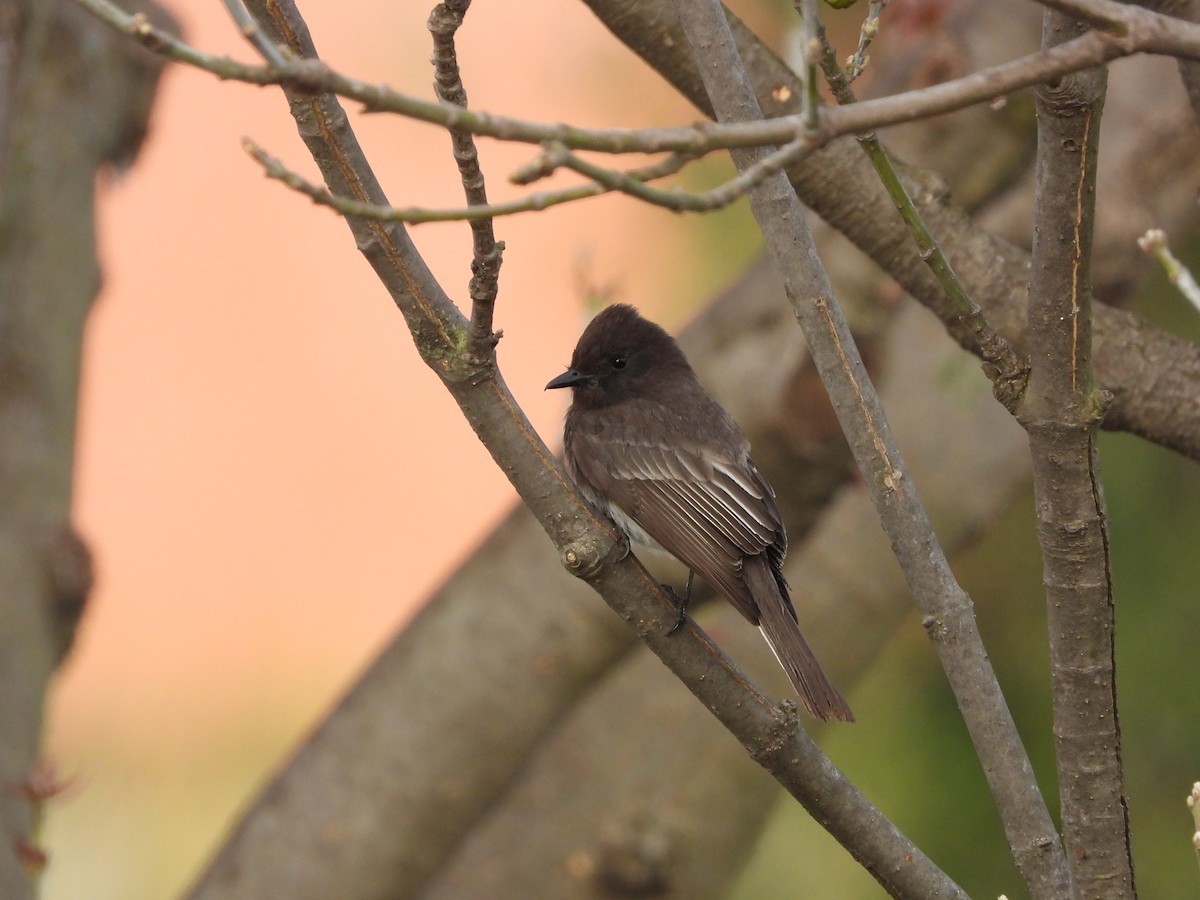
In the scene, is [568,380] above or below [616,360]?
below

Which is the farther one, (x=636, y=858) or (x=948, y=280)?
(x=636, y=858)

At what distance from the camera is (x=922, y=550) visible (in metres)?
2.54

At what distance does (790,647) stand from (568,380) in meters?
1.38

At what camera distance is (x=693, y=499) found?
3.89 m

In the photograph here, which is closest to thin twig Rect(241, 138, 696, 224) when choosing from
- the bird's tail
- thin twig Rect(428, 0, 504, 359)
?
thin twig Rect(428, 0, 504, 359)

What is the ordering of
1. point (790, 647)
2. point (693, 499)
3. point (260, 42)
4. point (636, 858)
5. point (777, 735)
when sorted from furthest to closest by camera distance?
point (636, 858)
point (693, 499)
point (790, 647)
point (777, 735)
point (260, 42)

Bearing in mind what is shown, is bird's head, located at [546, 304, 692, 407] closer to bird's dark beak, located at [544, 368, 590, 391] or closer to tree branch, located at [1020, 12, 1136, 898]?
bird's dark beak, located at [544, 368, 590, 391]

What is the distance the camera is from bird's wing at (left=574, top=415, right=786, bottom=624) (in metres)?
3.67

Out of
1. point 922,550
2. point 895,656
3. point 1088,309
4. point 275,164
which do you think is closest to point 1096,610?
point 922,550

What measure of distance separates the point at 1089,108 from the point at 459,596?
345 centimetres

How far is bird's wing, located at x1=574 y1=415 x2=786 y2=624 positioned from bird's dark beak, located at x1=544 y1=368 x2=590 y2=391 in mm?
241

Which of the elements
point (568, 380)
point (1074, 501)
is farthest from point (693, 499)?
point (1074, 501)

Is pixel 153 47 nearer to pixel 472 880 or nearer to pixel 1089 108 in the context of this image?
pixel 1089 108

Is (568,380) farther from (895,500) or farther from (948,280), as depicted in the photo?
(948,280)
